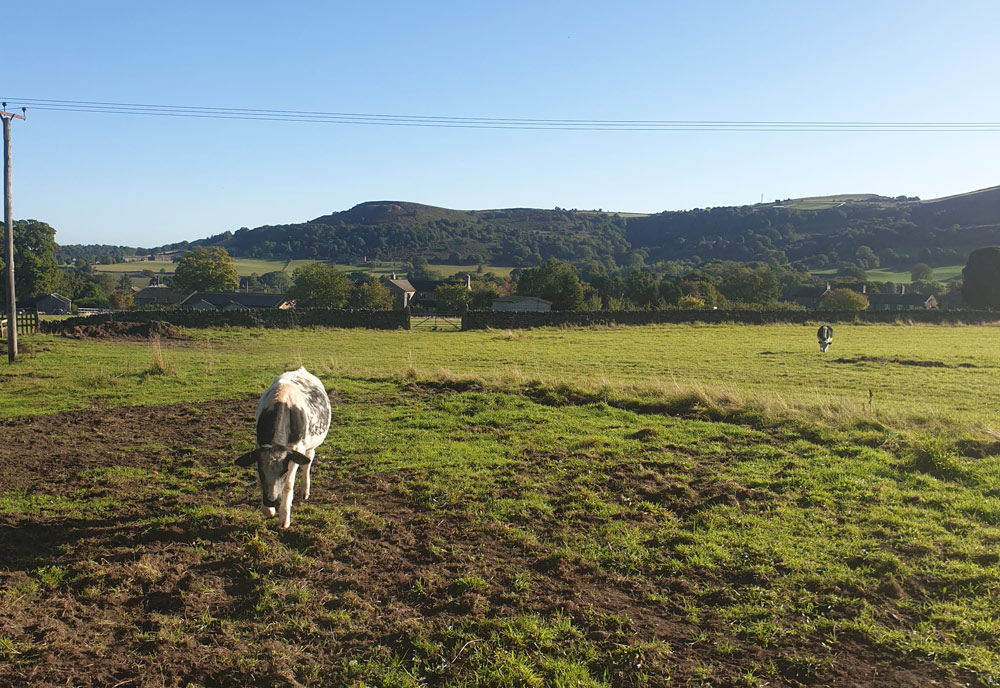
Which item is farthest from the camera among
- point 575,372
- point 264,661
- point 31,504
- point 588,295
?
point 588,295

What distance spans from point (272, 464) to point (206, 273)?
91901 mm

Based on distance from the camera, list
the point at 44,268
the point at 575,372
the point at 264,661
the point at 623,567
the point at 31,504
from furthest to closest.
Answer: the point at 44,268 → the point at 575,372 → the point at 31,504 → the point at 623,567 → the point at 264,661

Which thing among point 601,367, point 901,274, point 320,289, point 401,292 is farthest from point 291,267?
point 601,367

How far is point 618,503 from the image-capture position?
816cm

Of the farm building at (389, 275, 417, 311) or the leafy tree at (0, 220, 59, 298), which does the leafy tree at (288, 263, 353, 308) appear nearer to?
the farm building at (389, 275, 417, 311)

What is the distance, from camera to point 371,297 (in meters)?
78.1

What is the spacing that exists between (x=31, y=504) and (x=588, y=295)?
76.4 meters

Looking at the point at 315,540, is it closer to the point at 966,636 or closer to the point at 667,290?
the point at 966,636

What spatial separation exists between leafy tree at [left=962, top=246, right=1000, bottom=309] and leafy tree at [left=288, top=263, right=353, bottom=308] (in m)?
74.2

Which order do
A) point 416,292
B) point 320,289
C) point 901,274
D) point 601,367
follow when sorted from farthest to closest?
point 901,274, point 416,292, point 320,289, point 601,367

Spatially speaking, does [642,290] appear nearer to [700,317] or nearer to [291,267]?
[700,317]

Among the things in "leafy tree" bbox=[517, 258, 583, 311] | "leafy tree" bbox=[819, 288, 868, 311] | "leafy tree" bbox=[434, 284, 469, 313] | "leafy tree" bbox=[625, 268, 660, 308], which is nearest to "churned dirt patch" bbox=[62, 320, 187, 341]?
"leafy tree" bbox=[517, 258, 583, 311]

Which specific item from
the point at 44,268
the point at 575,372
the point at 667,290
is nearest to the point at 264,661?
the point at 575,372

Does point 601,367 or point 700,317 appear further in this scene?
point 700,317
